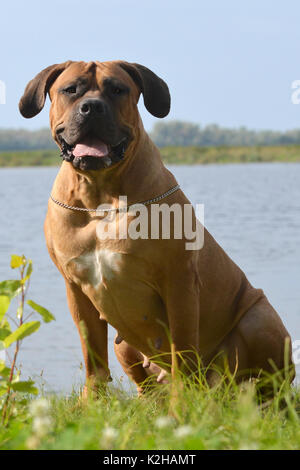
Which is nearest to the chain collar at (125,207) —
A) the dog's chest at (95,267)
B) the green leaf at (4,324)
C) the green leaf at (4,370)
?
the dog's chest at (95,267)

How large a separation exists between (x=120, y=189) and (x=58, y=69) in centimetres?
68

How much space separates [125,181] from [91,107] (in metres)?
0.41

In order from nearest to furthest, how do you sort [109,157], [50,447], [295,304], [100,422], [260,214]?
[50,447] → [100,422] → [109,157] → [295,304] → [260,214]

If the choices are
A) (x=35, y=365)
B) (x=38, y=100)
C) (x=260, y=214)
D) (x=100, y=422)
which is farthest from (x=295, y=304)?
(x=260, y=214)

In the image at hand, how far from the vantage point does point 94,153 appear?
11.7 ft

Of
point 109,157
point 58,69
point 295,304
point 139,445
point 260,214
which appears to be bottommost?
point 260,214

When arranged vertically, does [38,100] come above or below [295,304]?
above

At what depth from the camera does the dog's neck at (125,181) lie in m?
3.70

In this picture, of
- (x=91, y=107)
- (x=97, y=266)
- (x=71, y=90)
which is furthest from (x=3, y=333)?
(x=71, y=90)

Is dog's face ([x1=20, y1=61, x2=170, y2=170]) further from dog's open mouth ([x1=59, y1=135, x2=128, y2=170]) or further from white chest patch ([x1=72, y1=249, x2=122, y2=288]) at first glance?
white chest patch ([x1=72, y1=249, x2=122, y2=288])

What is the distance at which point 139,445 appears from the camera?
2.54 meters

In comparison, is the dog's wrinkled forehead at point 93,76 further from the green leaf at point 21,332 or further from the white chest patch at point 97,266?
the green leaf at point 21,332

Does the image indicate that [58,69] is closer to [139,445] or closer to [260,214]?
[139,445]

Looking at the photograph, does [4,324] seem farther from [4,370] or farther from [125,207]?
[125,207]
